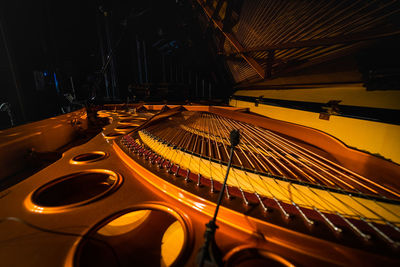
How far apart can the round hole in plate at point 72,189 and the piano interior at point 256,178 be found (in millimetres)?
11

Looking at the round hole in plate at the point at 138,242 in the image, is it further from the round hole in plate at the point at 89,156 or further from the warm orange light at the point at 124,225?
the round hole in plate at the point at 89,156

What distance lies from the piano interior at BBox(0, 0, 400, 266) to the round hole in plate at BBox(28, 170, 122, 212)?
0.04 feet

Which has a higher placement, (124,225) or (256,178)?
(256,178)

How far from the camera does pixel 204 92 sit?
8.80m

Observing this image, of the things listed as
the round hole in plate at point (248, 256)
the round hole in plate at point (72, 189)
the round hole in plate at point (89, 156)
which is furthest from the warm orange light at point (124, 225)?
the round hole in plate at point (248, 256)

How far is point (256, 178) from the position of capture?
111 cm

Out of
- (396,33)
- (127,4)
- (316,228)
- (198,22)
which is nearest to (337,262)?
(316,228)

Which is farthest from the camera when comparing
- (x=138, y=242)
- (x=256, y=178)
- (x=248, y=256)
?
(x=138, y=242)

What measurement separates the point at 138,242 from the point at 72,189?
2.84 feet

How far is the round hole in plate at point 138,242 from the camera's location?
1.15 meters

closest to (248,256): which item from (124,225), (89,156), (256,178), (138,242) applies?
(256,178)

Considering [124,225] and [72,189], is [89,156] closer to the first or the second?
[72,189]

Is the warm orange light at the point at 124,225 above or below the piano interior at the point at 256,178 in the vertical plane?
below

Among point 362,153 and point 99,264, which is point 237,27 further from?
point 99,264
